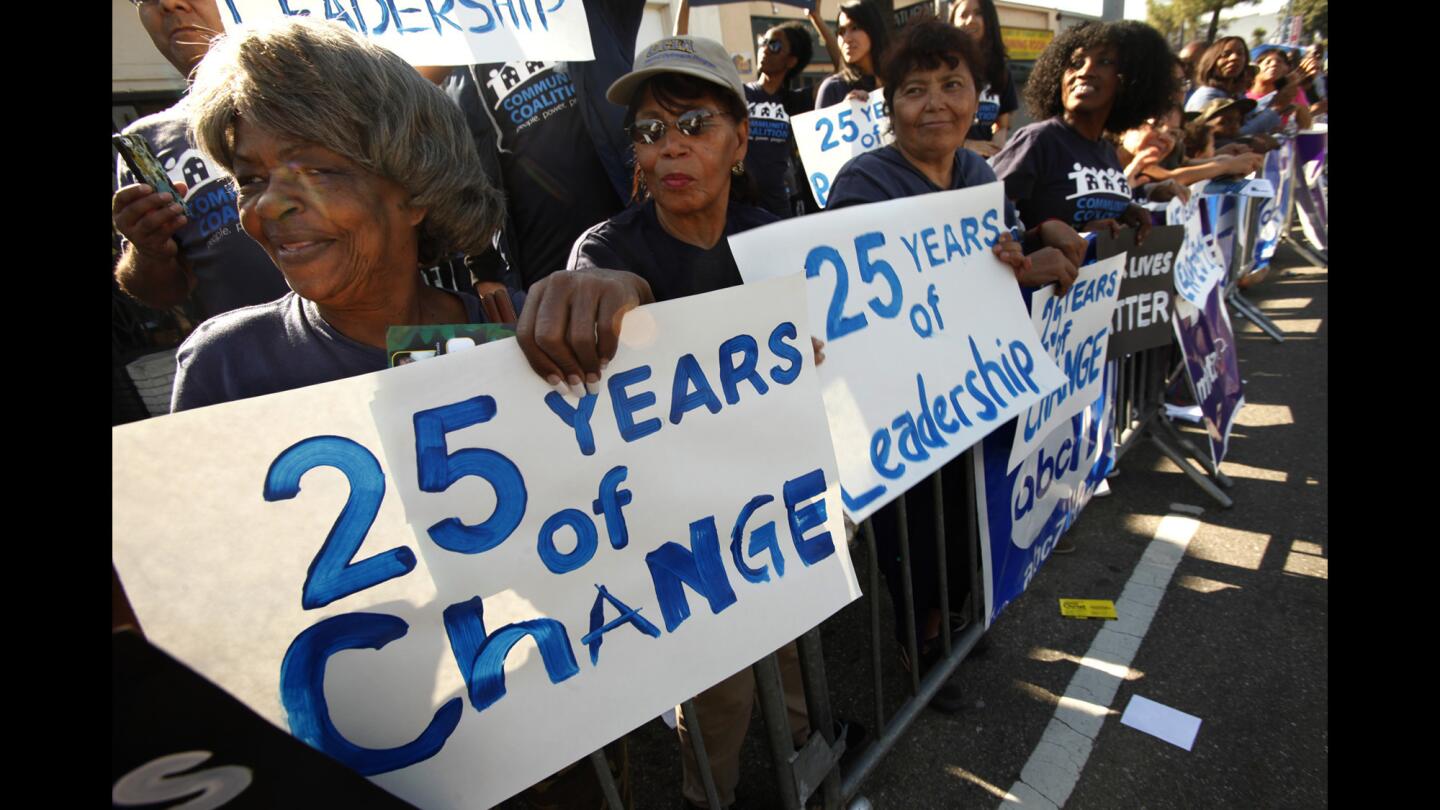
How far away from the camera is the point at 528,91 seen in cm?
251

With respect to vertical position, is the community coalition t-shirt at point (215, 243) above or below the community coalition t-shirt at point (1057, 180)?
above

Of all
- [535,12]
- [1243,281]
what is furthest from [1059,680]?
[1243,281]

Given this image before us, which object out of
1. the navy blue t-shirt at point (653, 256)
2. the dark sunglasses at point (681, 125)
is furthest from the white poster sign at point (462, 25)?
the navy blue t-shirt at point (653, 256)

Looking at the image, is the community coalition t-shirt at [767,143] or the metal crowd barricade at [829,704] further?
the community coalition t-shirt at [767,143]

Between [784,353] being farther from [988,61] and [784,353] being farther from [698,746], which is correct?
[988,61]

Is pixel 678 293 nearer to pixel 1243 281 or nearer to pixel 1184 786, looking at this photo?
pixel 1184 786

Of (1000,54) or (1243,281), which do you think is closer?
(1000,54)

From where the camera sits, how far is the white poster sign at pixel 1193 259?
3.00 metres

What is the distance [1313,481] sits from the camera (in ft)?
11.4

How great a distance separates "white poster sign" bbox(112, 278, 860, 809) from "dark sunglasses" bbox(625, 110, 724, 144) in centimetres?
67

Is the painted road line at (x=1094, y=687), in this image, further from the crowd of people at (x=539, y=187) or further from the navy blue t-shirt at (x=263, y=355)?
the navy blue t-shirt at (x=263, y=355)

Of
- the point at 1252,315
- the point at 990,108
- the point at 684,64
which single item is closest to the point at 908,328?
the point at 684,64

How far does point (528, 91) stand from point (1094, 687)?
3104 millimetres

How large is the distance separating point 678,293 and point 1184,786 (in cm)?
208
